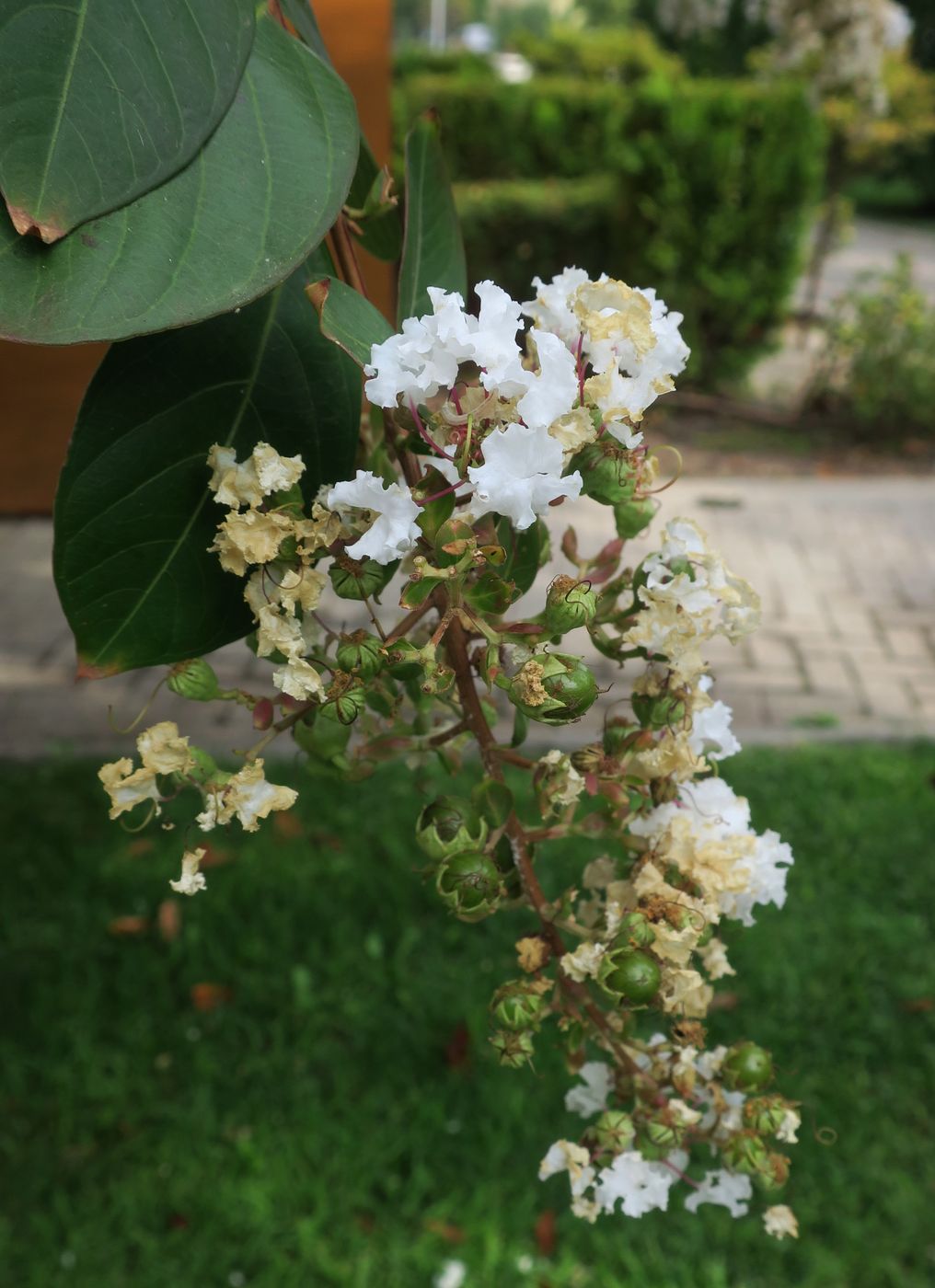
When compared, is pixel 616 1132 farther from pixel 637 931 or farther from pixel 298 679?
pixel 298 679

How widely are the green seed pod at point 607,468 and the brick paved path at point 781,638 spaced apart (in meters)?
2.02

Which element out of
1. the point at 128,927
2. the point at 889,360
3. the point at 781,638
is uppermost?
the point at 128,927

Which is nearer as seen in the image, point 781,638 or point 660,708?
point 660,708

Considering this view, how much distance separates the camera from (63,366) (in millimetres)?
3268

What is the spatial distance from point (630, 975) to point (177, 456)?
13.2 inches

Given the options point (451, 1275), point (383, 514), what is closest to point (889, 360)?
point (451, 1275)

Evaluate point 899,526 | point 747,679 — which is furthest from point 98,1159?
point 899,526

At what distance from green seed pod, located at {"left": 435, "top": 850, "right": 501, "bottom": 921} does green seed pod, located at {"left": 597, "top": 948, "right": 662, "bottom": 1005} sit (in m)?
0.07

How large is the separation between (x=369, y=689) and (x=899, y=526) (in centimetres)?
433

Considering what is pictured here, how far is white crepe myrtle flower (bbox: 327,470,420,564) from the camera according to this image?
0.53 m

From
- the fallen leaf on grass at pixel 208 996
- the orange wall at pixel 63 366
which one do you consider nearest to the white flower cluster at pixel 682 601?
the fallen leaf on grass at pixel 208 996

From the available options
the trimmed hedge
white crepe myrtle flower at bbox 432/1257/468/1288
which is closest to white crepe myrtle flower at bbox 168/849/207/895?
white crepe myrtle flower at bbox 432/1257/468/1288

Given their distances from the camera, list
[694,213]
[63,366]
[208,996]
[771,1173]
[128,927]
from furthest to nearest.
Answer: [694,213] → [63,366] → [128,927] → [208,996] → [771,1173]

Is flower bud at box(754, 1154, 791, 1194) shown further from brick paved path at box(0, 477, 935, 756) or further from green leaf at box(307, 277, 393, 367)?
brick paved path at box(0, 477, 935, 756)
